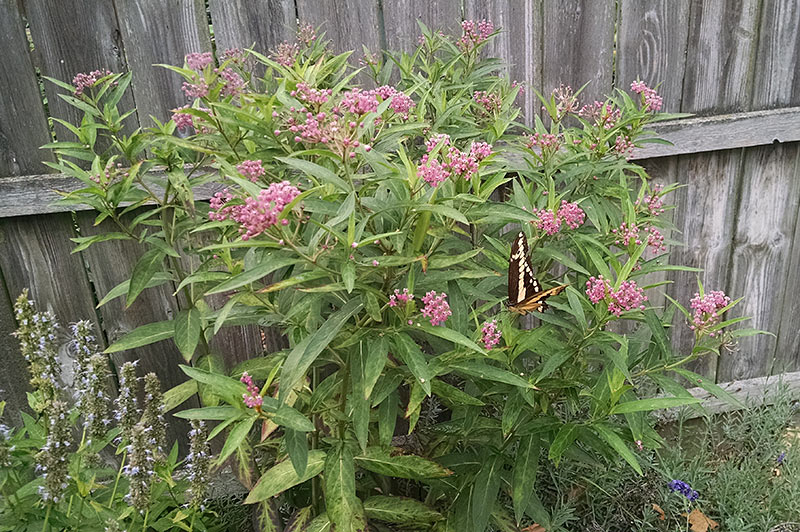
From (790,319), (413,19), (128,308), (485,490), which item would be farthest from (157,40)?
(790,319)

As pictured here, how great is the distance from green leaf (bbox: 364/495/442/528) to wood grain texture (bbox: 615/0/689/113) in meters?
2.00

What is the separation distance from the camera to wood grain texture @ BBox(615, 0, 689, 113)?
2.71 metres

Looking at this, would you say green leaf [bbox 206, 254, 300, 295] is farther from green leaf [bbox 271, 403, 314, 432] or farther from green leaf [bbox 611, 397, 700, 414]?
green leaf [bbox 611, 397, 700, 414]

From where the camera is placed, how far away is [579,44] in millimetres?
2689

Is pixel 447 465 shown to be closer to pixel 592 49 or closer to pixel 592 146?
pixel 592 146

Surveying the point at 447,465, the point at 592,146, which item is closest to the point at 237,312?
the point at 447,465

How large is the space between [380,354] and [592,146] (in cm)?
110

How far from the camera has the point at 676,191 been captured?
9.79 feet

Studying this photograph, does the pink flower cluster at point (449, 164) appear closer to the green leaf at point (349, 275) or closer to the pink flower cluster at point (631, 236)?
the green leaf at point (349, 275)

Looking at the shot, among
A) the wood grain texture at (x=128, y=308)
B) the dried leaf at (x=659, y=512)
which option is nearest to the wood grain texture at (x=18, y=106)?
the wood grain texture at (x=128, y=308)

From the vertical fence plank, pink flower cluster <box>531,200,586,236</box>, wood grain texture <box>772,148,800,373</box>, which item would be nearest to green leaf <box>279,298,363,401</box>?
pink flower cluster <box>531,200,586,236</box>

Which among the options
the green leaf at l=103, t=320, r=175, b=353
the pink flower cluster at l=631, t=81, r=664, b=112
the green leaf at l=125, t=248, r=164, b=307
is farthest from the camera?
the pink flower cluster at l=631, t=81, r=664, b=112

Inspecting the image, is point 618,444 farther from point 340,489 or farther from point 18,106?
point 18,106

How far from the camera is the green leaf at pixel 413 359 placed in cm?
135
